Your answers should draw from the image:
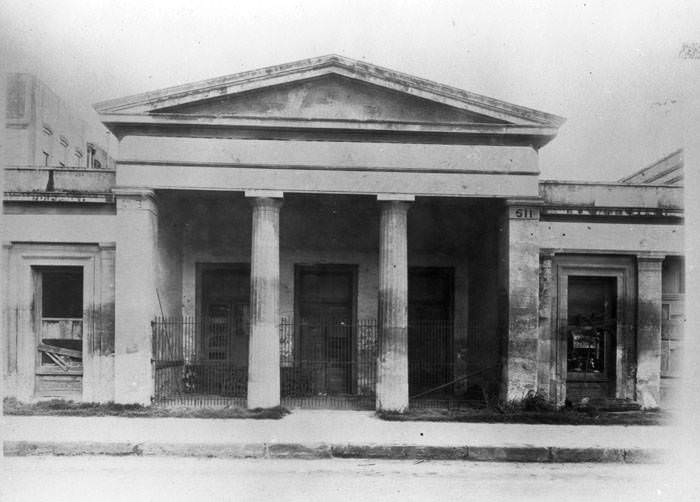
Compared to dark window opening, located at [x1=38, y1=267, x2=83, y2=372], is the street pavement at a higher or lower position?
lower

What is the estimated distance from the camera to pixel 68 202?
13.7 m

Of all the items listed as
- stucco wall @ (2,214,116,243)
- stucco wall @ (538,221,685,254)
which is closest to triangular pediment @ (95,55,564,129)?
stucco wall @ (2,214,116,243)

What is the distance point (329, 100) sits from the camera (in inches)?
529

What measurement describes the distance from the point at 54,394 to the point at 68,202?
4153mm

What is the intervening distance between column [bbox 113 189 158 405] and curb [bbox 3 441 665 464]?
3.38 meters

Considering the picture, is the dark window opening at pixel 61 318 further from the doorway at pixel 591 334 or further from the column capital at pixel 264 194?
the doorway at pixel 591 334

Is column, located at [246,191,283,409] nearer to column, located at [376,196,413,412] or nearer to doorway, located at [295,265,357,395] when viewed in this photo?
column, located at [376,196,413,412]

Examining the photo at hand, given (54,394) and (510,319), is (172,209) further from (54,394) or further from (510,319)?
(510,319)

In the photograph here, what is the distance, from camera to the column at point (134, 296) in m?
13.1

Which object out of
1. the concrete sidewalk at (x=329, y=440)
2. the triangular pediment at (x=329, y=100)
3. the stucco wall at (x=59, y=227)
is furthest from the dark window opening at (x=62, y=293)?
the triangular pediment at (x=329, y=100)

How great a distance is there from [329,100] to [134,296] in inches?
223

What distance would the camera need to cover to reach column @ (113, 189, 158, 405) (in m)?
13.1

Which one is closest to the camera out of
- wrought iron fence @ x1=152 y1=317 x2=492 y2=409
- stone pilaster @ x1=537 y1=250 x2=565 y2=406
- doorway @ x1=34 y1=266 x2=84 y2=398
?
doorway @ x1=34 y1=266 x2=84 y2=398

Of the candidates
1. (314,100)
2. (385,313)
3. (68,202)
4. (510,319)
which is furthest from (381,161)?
(68,202)
